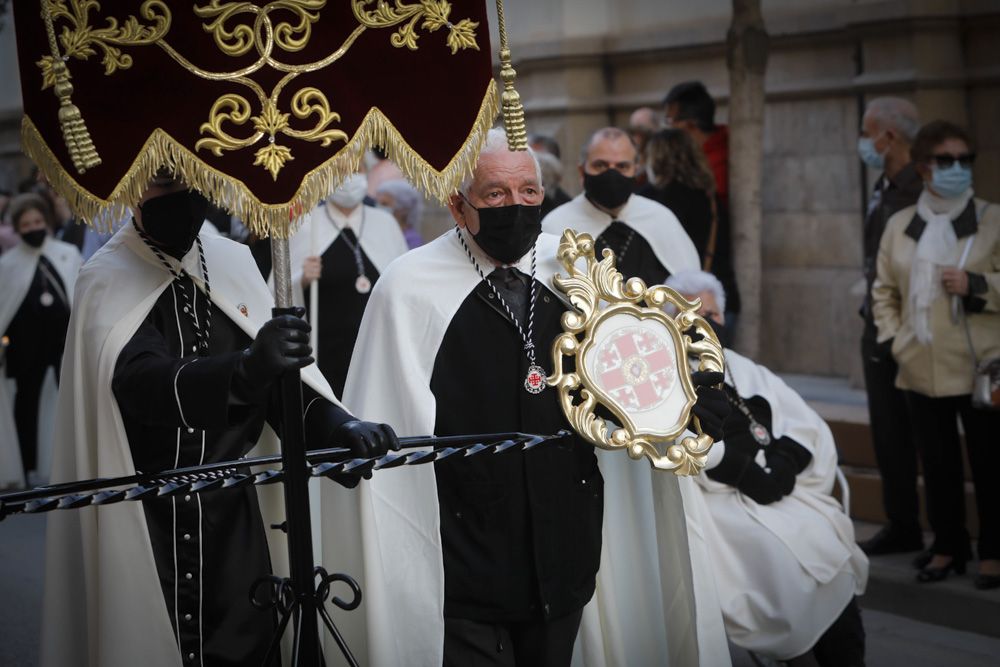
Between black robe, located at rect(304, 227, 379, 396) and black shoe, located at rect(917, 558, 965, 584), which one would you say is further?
black robe, located at rect(304, 227, 379, 396)

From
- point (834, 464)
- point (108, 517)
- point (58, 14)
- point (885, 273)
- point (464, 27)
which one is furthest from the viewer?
point (885, 273)

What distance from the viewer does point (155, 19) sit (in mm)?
3391

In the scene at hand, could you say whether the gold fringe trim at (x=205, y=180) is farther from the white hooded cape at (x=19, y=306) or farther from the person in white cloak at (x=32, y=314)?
the person in white cloak at (x=32, y=314)

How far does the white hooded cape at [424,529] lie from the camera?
4238 mm

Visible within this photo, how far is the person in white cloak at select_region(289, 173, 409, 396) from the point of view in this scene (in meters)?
8.29

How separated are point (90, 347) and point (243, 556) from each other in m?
0.73

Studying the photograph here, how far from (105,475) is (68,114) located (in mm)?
1112

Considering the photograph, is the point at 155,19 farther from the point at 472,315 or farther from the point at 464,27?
the point at 472,315

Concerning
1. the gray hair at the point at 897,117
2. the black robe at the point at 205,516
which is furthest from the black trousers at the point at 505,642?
the gray hair at the point at 897,117

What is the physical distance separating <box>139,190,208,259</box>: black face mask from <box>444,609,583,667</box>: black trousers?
1.34 meters

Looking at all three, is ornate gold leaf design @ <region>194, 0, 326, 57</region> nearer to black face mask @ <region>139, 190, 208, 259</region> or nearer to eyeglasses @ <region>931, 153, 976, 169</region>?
black face mask @ <region>139, 190, 208, 259</region>

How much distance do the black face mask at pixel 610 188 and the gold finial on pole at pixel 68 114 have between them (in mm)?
3999

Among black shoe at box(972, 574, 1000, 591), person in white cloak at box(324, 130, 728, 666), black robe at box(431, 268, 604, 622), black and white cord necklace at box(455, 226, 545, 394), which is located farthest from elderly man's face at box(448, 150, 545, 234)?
black shoe at box(972, 574, 1000, 591)

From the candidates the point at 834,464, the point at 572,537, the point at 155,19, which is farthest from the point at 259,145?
the point at 834,464
